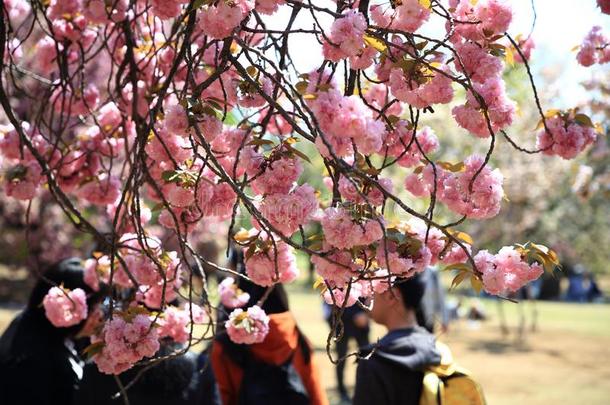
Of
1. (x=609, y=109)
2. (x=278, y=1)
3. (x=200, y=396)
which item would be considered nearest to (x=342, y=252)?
(x=278, y=1)

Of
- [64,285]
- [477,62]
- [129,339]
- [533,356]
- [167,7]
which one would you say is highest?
[167,7]

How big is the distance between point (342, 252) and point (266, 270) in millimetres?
290

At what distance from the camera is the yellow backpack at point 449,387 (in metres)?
2.56

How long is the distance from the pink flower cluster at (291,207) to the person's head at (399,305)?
114 centimetres

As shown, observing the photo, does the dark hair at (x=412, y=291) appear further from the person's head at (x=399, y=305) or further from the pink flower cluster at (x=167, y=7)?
the pink flower cluster at (x=167, y=7)

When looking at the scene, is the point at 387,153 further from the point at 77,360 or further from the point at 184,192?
Answer: the point at 77,360

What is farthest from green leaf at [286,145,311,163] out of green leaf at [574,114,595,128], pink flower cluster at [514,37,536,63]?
pink flower cluster at [514,37,536,63]

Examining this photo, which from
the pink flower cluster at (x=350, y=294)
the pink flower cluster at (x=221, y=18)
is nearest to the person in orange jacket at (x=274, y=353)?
the pink flower cluster at (x=350, y=294)

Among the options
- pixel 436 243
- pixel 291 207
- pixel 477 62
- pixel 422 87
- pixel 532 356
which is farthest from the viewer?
pixel 532 356

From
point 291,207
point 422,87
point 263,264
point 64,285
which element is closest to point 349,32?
point 422,87

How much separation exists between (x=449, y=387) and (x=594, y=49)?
1390 millimetres

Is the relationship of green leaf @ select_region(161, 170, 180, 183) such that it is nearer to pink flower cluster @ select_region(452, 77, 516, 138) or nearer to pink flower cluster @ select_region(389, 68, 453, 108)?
pink flower cluster @ select_region(389, 68, 453, 108)

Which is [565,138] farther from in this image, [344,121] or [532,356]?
[532,356]

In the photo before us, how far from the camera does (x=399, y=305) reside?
2893 millimetres
